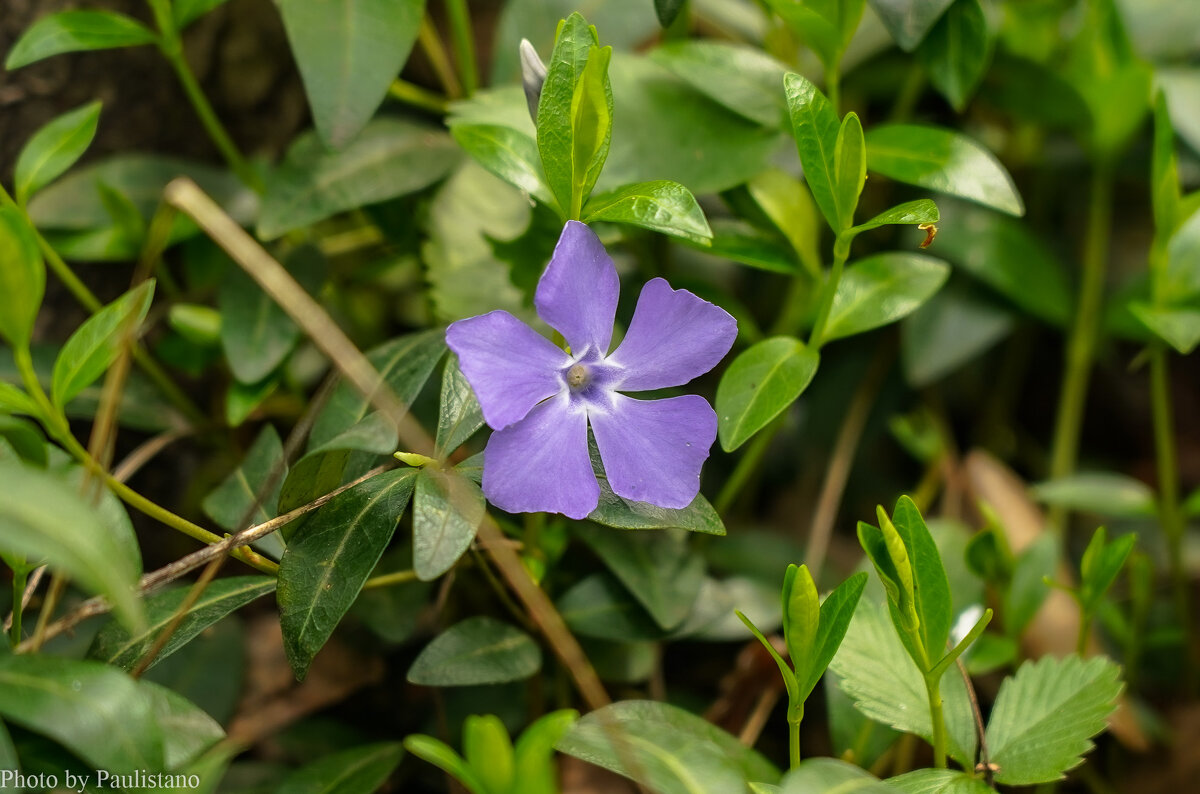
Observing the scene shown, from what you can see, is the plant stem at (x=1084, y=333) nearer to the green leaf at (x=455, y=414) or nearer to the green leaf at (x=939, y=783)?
the green leaf at (x=939, y=783)

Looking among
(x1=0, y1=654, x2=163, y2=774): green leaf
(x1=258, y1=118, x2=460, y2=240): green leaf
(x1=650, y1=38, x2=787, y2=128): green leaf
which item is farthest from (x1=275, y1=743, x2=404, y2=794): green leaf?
(x1=650, y1=38, x2=787, y2=128): green leaf

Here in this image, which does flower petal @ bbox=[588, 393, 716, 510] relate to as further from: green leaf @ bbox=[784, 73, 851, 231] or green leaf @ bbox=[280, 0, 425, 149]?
green leaf @ bbox=[280, 0, 425, 149]

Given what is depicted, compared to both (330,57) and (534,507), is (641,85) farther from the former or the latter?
(534,507)

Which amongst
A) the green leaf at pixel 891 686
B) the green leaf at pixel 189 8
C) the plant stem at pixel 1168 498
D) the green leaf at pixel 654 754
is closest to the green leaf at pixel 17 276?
the green leaf at pixel 189 8

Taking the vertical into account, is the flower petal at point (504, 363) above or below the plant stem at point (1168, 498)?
above

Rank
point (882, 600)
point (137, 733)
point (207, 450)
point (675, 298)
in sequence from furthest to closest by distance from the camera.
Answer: point (207, 450)
point (882, 600)
point (675, 298)
point (137, 733)

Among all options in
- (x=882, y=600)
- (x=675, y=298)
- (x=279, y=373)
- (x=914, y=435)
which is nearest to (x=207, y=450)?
(x=279, y=373)
